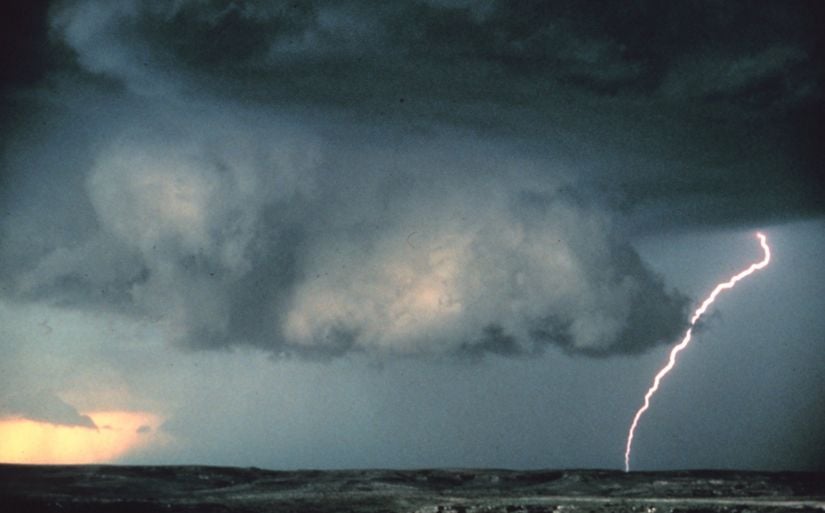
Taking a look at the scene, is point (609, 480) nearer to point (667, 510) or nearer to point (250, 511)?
point (667, 510)

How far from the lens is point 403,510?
59375 millimetres

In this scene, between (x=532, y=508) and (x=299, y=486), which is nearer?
(x=532, y=508)

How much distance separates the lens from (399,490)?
78.9 m

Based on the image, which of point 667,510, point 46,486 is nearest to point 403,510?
point 667,510

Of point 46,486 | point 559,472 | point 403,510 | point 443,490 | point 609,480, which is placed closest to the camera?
point 403,510

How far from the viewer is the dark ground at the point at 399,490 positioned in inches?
2347

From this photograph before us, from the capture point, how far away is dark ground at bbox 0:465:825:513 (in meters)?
59.6

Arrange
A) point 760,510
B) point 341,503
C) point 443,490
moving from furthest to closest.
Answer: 1. point 443,490
2. point 341,503
3. point 760,510

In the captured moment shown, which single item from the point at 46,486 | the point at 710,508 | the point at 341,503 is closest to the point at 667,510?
the point at 710,508

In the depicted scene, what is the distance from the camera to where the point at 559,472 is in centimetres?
10588

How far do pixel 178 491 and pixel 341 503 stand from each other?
2022cm

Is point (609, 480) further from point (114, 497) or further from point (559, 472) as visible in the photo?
point (114, 497)

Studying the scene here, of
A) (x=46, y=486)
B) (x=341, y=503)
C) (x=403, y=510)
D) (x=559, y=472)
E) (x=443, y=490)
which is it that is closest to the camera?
(x=403, y=510)

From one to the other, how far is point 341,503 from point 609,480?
150 feet
